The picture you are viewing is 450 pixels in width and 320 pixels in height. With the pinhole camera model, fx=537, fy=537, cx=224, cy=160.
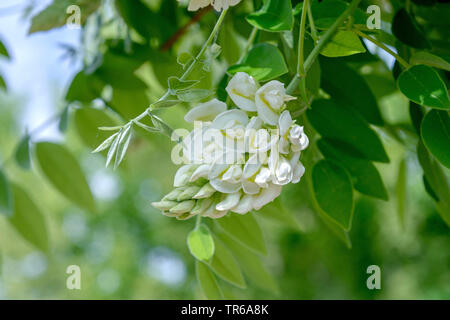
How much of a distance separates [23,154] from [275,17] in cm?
28

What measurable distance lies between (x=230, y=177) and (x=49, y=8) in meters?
0.25

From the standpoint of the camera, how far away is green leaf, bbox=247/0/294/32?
26 cm

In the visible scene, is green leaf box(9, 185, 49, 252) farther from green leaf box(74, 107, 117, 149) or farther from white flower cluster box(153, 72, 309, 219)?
white flower cluster box(153, 72, 309, 219)

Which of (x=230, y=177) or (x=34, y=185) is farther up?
(x=230, y=177)

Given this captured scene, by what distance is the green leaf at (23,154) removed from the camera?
1.47 ft

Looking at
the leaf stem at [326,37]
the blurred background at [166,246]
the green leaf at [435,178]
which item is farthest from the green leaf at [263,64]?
the blurred background at [166,246]

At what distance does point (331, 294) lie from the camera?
349 cm

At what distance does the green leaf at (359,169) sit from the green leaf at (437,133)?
0.07 meters

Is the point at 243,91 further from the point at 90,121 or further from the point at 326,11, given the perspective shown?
the point at 90,121

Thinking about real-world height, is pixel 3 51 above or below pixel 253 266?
above

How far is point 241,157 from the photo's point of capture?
222 mm

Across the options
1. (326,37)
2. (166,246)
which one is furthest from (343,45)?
(166,246)

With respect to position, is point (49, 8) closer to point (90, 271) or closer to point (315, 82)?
point (315, 82)
